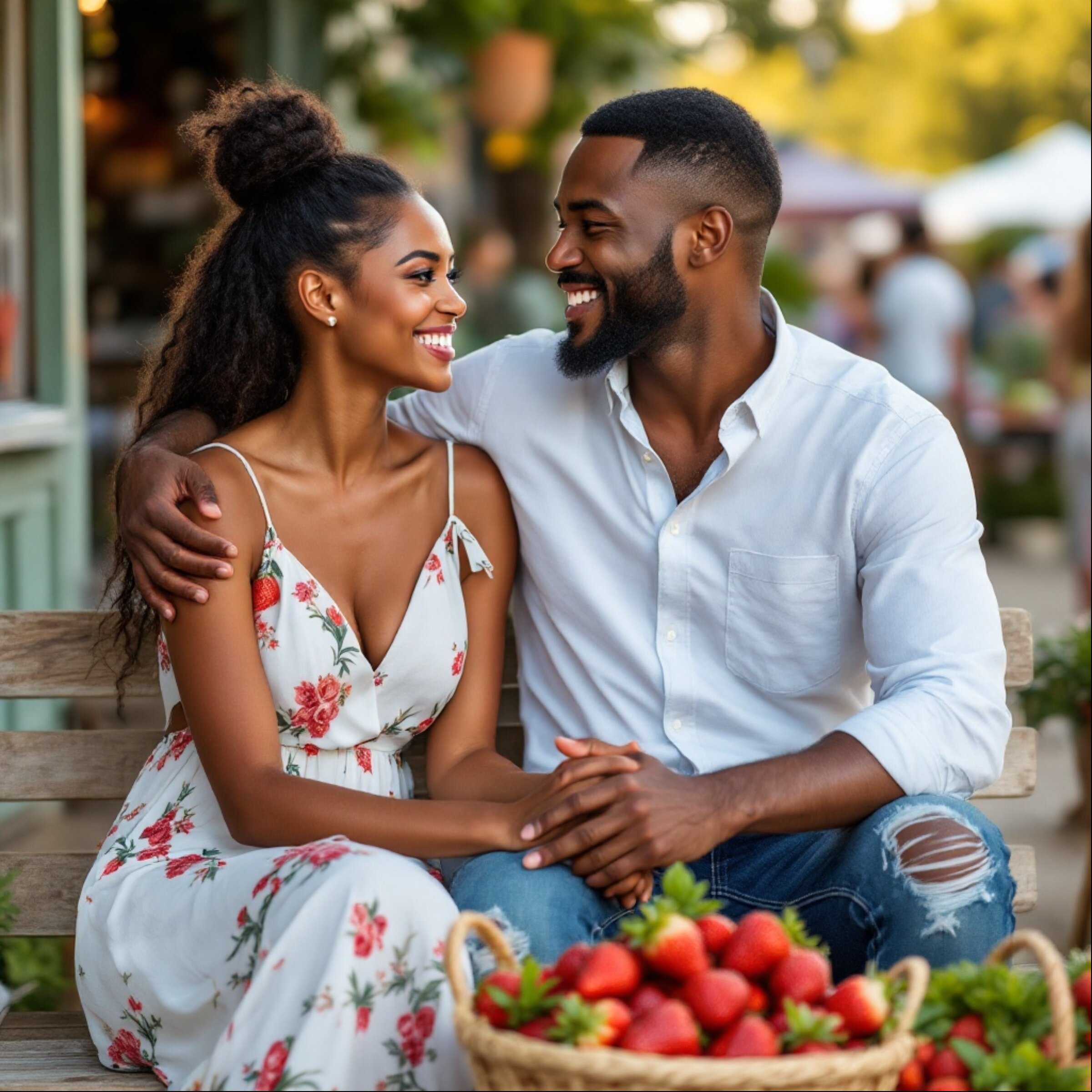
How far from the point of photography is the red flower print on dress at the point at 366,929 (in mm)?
2369

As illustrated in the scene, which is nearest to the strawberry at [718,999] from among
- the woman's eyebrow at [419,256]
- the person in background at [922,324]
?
the woman's eyebrow at [419,256]

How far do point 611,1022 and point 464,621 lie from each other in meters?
1.24

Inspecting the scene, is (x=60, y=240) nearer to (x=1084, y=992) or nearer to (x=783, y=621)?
(x=783, y=621)

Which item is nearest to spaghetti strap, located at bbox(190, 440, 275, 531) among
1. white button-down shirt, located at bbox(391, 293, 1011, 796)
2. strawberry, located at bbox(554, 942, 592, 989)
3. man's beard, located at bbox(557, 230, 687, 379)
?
white button-down shirt, located at bbox(391, 293, 1011, 796)

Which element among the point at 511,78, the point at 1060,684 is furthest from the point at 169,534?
the point at 511,78

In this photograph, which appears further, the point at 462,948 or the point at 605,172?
the point at 605,172

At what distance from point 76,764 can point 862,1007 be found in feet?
6.18

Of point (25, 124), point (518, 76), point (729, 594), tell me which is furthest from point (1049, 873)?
point (518, 76)

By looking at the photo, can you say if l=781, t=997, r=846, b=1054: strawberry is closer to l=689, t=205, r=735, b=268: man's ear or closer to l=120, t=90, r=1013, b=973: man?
l=120, t=90, r=1013, b=973: man

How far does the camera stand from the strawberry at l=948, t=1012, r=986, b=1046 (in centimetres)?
221

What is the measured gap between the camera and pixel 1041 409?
49.3 feet

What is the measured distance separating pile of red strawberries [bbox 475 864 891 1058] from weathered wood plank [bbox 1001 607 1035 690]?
1.41m

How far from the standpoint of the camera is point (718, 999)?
2.08 metres

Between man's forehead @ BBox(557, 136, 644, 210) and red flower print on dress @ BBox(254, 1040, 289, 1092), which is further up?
man's forehead @ BBox(557, 136, 644, 210)
